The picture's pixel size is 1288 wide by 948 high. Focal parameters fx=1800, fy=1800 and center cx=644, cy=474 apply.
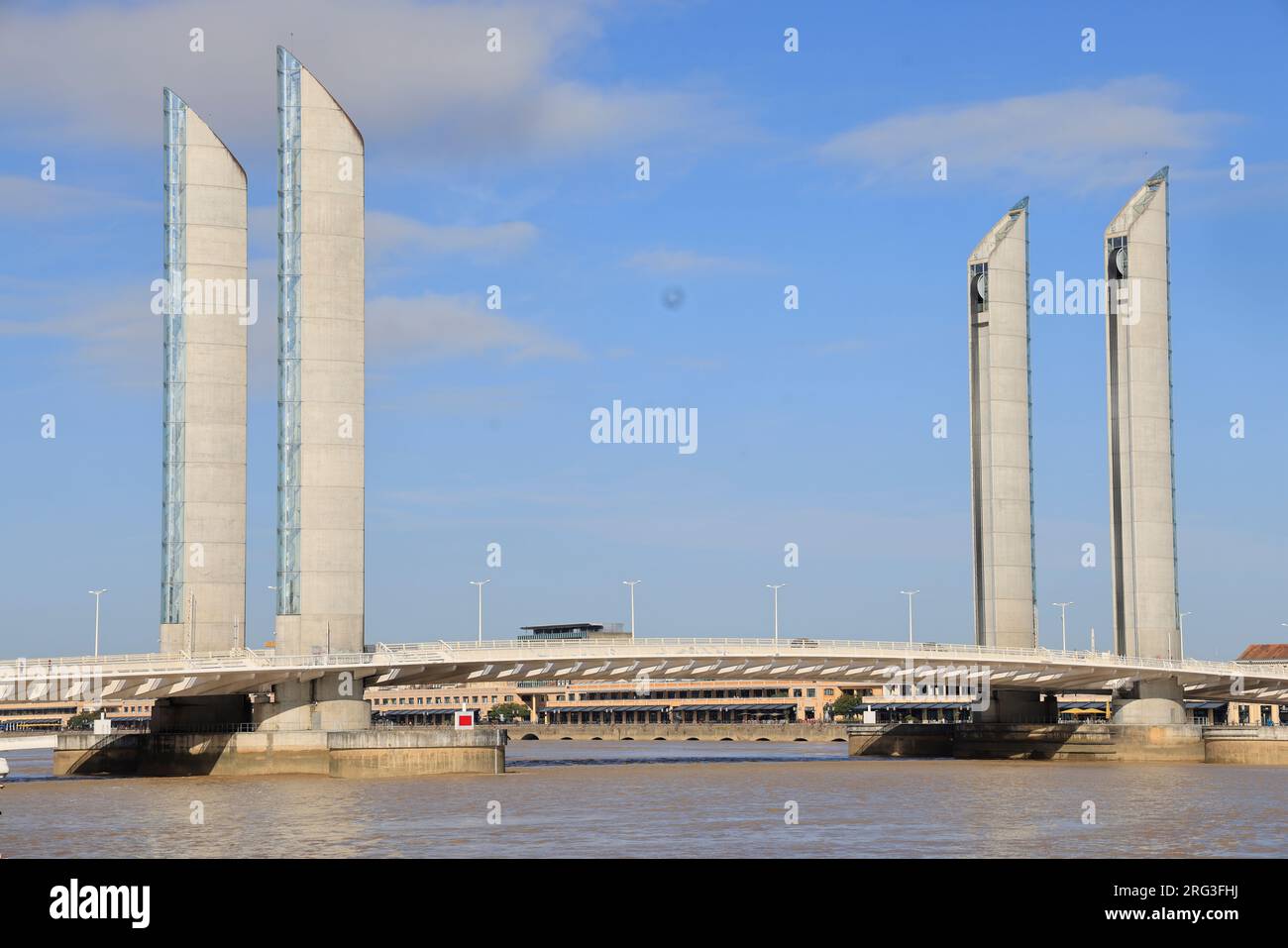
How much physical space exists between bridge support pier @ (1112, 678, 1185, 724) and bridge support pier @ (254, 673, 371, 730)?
4814 centimetres

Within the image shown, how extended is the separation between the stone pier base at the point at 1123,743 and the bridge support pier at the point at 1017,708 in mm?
1619

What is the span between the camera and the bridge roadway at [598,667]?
244 ft

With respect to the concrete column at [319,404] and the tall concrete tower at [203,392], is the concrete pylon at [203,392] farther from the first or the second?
the concrete column at [319,404]

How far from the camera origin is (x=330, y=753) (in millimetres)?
81062

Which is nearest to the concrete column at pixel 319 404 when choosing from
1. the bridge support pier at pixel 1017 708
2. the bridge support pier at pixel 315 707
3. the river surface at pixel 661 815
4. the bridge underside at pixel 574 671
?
the bridge support pier at pixel 315 707

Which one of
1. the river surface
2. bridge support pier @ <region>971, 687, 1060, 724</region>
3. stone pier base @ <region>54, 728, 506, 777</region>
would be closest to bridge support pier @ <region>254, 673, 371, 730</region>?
stone pier base @ <region>54, 728, 506, 777</region>

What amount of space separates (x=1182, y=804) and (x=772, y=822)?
56.6 feet

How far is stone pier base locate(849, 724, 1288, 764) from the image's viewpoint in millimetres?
103062

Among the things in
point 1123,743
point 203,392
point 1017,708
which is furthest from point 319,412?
point 1123,743

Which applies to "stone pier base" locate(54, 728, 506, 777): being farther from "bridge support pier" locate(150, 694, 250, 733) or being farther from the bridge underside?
"bridge support pier" locate(150, 694, 250, 733)

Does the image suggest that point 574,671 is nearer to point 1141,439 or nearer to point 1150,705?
point 1150,705

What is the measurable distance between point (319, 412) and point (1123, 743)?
51042 millimetres
